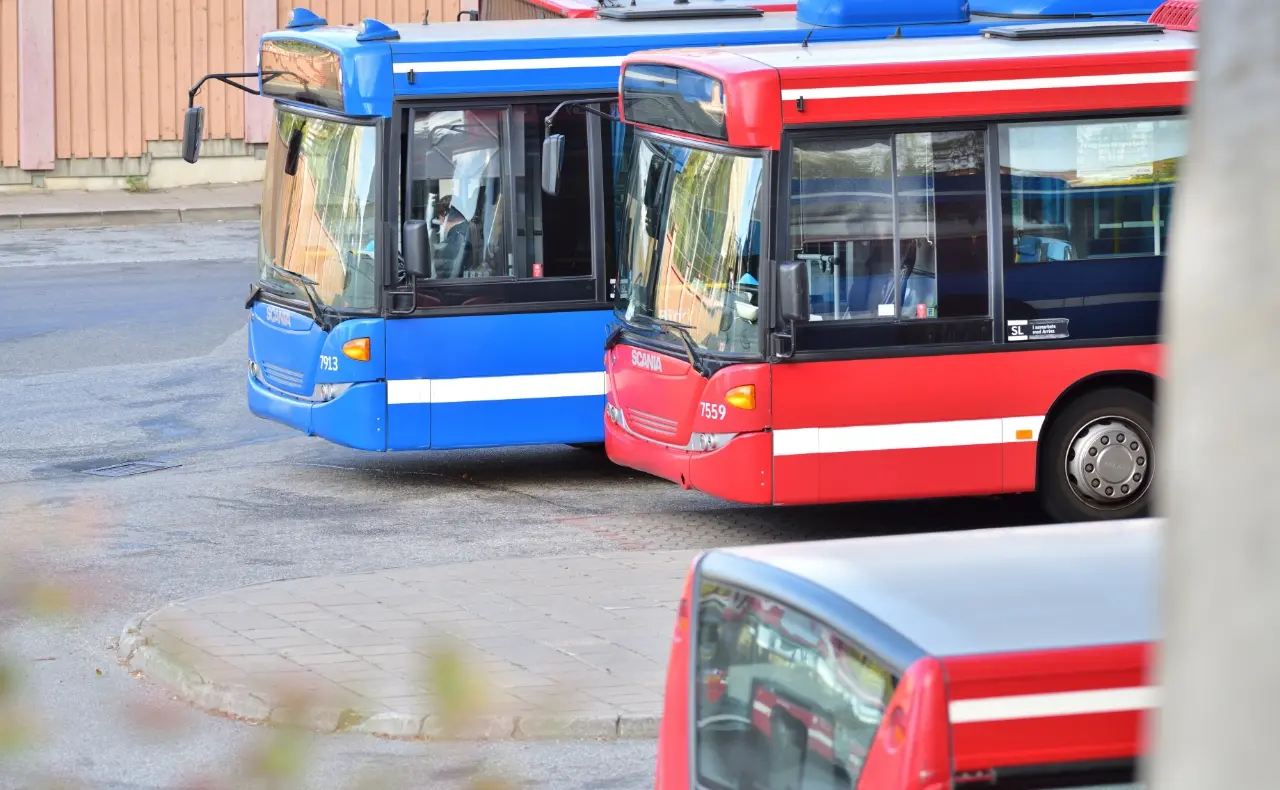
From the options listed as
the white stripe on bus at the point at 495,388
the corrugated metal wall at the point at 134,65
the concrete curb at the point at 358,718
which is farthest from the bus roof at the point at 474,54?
the corrugated metal wall at the point at 134,65

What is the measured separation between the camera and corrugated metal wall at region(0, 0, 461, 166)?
27.7 m

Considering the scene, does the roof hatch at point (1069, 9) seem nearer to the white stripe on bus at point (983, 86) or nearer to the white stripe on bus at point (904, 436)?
the white stripe on bus at point (983, 86)

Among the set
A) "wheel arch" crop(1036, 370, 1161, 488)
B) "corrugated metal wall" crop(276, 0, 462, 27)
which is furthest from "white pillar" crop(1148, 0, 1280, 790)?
"corrugated metal wall" crop(276, 0, 462, 27)

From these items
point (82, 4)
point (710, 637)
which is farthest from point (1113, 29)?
point (82, 4)

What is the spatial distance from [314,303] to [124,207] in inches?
620

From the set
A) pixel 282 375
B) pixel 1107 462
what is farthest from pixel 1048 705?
pixel 282 375

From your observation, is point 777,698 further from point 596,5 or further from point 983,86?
point 596,5

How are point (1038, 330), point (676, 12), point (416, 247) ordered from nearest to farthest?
point (1038, 330), point (416, 247), point (676, 12)

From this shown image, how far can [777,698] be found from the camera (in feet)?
12.7

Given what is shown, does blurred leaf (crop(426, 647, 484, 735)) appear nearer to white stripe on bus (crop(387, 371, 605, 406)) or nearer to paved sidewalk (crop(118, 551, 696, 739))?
paved sidewalk (crop(118, 551, 696, 739))

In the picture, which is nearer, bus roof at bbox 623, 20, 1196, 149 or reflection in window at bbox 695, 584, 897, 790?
reflection in window at bbox 695, 584, 897, 790

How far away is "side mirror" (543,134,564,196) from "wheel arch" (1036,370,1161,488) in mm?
3005

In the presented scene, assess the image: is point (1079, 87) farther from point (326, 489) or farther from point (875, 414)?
point (326, 489)

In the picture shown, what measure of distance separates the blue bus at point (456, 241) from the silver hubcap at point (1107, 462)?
117 inches
